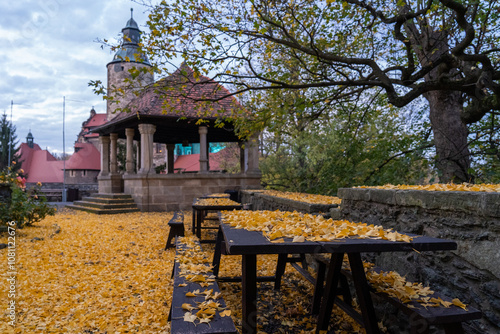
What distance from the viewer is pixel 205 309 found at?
204 cm

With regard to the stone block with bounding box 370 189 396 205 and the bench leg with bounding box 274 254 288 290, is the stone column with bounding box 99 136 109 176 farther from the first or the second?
the stone block with bounding box 370 189 396 205

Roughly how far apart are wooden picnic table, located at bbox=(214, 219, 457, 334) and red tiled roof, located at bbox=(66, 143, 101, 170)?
30.3m

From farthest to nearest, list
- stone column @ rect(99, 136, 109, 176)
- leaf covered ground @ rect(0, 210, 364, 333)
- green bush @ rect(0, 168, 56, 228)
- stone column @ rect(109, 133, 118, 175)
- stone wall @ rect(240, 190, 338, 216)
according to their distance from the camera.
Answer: stone column @ rect(99, 136, 109, 176), stone column @ rect(109, 133, 118, 175), green bush @ rect(0, 168, 56, 228), stone wall @ rect(240, 190, 338, 216), leaf covered ground @ rect(0, 210, 364, 333)

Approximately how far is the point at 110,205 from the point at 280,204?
7.72 m

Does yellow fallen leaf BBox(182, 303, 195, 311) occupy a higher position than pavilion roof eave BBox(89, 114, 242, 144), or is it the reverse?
pavilion roof eave BBox(89, 114, 242, 144)

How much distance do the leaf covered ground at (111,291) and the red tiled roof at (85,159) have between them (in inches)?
998

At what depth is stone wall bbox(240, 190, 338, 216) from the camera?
485cm

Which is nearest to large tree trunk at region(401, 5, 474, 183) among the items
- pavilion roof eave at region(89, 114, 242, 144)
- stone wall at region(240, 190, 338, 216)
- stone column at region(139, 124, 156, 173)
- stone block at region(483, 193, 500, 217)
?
stone wall at region(240, 190, 338, 216)

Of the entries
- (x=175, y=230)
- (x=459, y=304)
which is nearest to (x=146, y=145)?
(x=175, y=230)

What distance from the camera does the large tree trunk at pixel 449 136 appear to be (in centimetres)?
612

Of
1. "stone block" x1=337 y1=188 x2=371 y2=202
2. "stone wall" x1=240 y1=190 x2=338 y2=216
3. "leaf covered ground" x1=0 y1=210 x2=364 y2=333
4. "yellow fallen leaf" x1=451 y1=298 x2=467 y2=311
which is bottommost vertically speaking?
"leaf covered ground" x1=0 y1=210 x2=364 y2=333

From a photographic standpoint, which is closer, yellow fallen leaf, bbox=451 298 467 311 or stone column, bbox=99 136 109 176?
yellow fallen leaf, bbox=451 298 467 311

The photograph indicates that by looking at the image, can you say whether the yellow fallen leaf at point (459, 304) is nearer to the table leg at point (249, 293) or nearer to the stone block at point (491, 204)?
the stone block at point (491, 204)

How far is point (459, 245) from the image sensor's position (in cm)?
218
